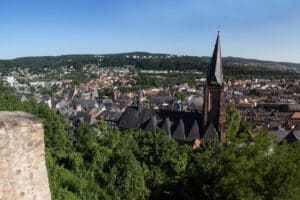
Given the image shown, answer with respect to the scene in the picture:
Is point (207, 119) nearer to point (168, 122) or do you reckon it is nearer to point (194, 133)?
point (194, 133)

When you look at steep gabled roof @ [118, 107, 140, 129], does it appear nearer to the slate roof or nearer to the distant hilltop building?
the slate roof

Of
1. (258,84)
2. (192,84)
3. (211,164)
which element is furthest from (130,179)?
(258,84)

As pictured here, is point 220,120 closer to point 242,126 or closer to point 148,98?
point 242,126

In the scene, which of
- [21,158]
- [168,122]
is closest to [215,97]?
[168,122]

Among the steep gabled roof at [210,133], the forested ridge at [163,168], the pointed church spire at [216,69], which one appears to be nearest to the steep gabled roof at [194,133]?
the steep gabled roof at [210,133]

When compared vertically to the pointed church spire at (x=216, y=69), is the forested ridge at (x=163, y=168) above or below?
below

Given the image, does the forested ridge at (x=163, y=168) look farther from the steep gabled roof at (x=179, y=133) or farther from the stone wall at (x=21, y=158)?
the steep gabled roof at (x=179, y=133)

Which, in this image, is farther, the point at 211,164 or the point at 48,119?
the point at 48,119
